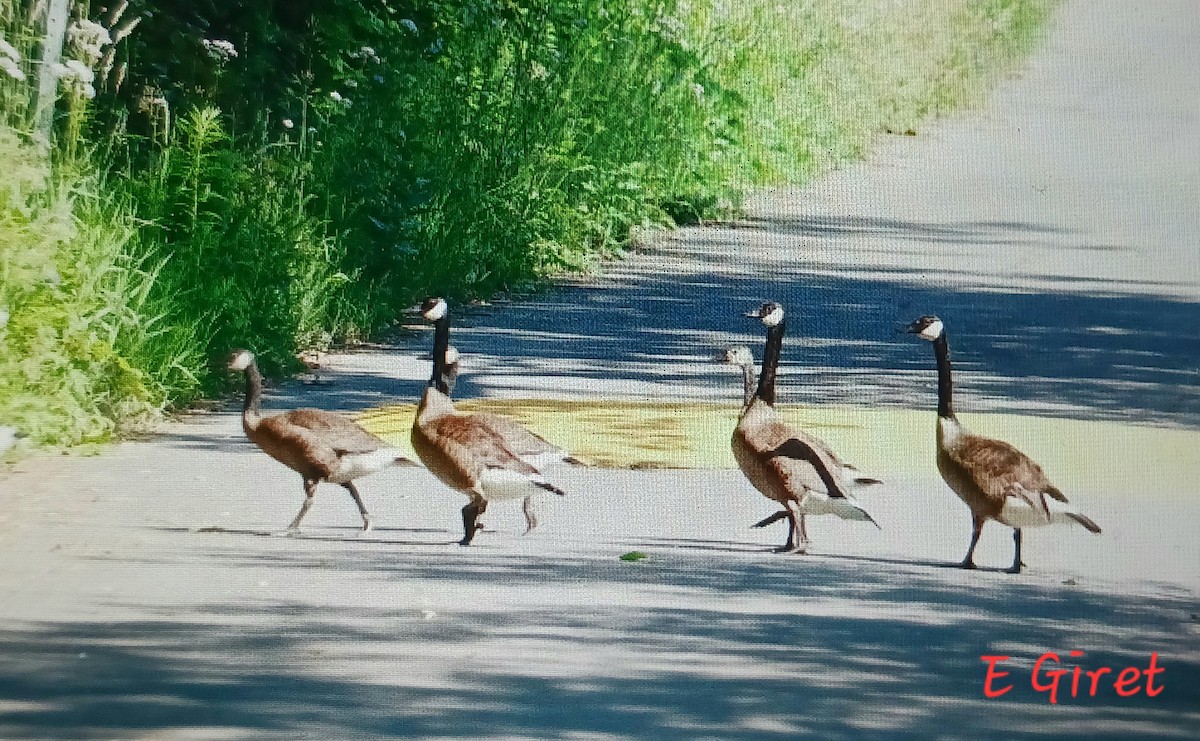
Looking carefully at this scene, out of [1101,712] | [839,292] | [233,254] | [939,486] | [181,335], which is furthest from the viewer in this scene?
[839,292]

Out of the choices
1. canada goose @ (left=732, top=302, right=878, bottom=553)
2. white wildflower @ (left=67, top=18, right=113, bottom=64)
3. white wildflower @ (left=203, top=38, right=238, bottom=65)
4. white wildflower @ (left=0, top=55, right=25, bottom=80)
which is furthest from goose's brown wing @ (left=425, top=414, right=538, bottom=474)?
white wildflower @ (left=203, top=38, right=238, bottom=65)

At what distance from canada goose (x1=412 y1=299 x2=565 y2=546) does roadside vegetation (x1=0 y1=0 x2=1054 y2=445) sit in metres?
1.13

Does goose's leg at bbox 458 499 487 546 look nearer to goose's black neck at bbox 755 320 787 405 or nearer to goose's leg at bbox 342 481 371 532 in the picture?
goose's leg at bbox 342 481 371 532

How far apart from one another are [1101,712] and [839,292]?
399 cm

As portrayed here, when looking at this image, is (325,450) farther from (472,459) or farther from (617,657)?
(617,657)

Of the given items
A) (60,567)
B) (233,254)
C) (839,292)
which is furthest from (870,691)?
(839,292)

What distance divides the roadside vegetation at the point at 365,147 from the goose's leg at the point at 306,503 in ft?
2.78

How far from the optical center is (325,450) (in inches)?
191

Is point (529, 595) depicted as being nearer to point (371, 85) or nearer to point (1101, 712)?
point (1101, 712)

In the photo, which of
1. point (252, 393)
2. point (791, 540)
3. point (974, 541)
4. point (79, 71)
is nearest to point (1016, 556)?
point (974, 541)

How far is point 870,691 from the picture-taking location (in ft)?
12.0

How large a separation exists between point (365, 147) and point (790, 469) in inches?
135
